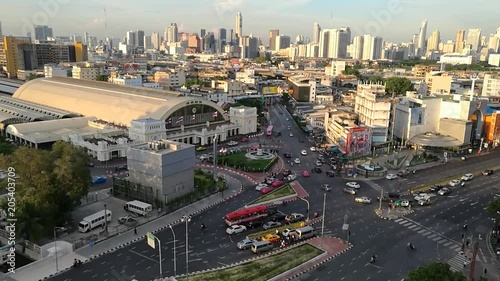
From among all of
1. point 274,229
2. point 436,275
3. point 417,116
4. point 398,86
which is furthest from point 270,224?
point 398,86

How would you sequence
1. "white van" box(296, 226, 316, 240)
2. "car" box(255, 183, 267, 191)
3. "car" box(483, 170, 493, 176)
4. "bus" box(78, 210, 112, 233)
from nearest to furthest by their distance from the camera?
"white van" box(296, 226, 316, 240) → "bus" box(78, 210, 112, 233) → "car" box(255, 183, 267, 191) → "car" box(483, 170, 493, 176)

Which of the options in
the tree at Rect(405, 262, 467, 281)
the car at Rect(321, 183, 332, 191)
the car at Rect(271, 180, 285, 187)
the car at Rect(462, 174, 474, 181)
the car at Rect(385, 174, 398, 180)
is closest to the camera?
the tree at Rect(405, 262, 467, 281)

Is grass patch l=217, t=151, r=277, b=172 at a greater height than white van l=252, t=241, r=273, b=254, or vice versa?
white van l=252, t=241, r=273, b=254

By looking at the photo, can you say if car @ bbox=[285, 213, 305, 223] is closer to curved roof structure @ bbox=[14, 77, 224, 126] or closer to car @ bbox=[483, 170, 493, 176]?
car @ bbox=[483, 170, 493, 176]

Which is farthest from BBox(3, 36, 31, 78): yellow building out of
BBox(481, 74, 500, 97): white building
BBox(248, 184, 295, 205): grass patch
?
BBox(481, 74, 500, 97): white building

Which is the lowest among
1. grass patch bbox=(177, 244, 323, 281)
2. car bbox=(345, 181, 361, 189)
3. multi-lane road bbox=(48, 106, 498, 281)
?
multi-lane road bbox=(48, 106, 498, 281)

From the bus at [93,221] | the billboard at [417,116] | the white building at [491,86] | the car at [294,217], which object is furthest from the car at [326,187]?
the white building at [491,86]
